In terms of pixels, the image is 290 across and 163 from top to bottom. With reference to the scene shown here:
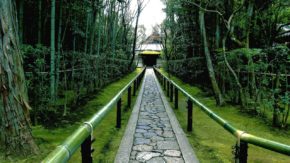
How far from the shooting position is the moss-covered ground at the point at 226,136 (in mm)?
4180

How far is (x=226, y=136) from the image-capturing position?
17.8ft

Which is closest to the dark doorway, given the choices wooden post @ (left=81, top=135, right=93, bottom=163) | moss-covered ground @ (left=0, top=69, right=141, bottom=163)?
moss-covered ground @ (left=0, top=69, right=141, bottom=163)

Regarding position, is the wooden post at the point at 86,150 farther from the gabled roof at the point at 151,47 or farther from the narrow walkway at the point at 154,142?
the gabled roof at the point at 151,47

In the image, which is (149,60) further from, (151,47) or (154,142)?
(154,142)

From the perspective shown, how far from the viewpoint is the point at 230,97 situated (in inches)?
370

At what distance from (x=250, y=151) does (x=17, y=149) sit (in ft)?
12.7

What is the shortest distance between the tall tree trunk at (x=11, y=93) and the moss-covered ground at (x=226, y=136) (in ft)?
9.34

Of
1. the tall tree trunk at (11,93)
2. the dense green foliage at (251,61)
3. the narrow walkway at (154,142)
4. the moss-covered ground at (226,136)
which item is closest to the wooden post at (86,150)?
the narrow walkway at (154,142)

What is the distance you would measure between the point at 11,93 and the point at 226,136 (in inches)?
169

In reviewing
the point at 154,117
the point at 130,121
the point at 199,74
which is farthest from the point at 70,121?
the point at 199,74

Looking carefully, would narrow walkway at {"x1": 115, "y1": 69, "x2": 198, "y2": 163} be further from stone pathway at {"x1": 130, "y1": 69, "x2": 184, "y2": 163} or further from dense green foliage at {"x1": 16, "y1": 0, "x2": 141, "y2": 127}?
dense green foliage at {"x1": 16, "y1": 0, "x2": 141, "y2": 127}

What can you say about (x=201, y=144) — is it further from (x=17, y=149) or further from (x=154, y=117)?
(x=17, y=149)

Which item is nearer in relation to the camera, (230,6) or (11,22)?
(11,22)

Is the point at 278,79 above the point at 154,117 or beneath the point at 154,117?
above
